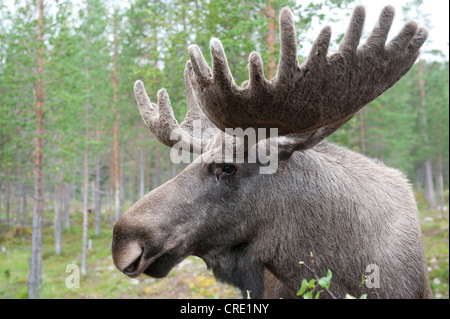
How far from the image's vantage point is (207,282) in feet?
46.6

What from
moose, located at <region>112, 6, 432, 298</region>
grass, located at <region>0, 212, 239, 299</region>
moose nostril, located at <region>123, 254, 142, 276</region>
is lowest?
grass, located at <region>0, 212, 239, 299</region>

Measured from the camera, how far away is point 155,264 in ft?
8.77

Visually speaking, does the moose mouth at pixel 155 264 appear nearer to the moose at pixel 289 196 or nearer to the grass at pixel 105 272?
the moose at pixel 289 196

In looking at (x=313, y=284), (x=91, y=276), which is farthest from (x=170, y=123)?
(x=91, y=276)

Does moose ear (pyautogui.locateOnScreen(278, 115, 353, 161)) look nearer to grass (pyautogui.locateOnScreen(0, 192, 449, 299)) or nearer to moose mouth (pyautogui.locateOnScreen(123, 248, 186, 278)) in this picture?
moose mouth (pyautogui.locateOnScreen(123, 248, 186, 278))

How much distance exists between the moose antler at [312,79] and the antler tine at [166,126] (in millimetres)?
798

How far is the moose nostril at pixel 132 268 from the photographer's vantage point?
2.52 meters

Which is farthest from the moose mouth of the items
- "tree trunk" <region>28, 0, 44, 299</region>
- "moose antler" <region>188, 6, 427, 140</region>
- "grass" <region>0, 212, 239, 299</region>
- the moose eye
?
"tree trunk" <region>28, 0, 44, 299</region>

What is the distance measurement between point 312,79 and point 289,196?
3.00 feet

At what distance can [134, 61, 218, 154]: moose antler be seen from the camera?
3.46 meters

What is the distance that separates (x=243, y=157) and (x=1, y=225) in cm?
3342

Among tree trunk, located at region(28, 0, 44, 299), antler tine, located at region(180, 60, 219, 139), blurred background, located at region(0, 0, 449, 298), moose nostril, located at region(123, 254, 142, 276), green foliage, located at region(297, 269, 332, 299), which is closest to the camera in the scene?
green foliage, located at region(297, 269, 332, 299)

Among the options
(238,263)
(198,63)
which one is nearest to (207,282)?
(238,263)

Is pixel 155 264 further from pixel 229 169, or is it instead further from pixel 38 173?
pixel 38 173
